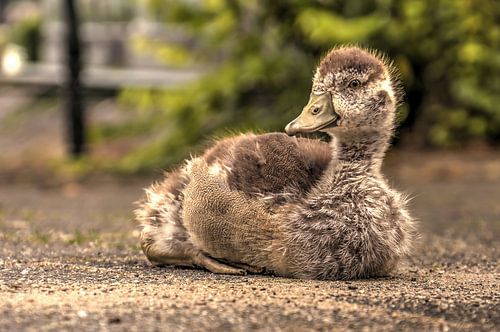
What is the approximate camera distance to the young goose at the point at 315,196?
21.0 feet

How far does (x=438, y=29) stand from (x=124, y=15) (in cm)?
1343

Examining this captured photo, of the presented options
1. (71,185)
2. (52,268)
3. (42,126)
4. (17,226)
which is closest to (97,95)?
(42,126)

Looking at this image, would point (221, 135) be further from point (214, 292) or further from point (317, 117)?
point (214, 292)

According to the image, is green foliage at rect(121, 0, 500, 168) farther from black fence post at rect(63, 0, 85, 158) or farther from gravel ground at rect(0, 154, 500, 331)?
gravel ground at rect(0, 154, 500, 331)

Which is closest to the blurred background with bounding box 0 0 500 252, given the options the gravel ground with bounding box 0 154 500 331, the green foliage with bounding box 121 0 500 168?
the green foliage with bounding box 121 0 500 168

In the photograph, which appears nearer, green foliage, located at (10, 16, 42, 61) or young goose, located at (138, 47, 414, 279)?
young goose, located at (138, 47, 414, 279)

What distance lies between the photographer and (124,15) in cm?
2880

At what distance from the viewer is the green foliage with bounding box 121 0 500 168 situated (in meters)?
16.2

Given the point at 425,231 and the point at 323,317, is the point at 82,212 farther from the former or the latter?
the point at 323,317

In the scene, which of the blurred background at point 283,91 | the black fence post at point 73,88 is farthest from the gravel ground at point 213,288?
the black fence post at point 73,88

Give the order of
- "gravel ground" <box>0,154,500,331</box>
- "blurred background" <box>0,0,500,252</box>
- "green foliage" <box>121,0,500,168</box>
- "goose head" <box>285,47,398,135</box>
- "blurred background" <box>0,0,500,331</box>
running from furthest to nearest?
"green foliage" <box>121,0,500,168</box>, "blurred background" <box>0,0,500,252</box>, "goose head" <box>285,47,398,135</box>, "blurred background" <box>0,0,500,331</box>, "gravel ground" <box>0,154,500,331</box>

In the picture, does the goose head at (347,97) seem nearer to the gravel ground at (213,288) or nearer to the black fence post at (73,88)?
the gravel ground at (213,288)

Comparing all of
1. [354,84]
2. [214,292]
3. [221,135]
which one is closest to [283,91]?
[221,135]

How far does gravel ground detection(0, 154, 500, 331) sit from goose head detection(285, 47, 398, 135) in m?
0.98
